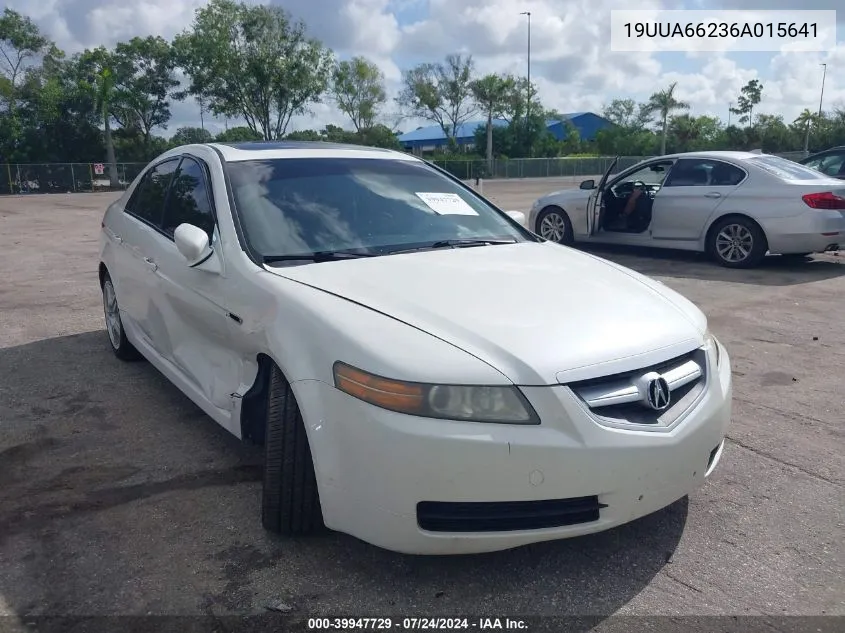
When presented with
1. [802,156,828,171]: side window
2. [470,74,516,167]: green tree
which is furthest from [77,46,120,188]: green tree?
[802,156,828,171]: side window

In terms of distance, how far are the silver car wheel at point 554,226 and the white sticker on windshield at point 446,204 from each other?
713 cm

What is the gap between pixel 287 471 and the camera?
2.82 m

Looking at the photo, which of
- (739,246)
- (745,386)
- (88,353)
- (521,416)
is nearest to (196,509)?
(521,416)

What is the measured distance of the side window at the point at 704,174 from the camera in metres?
9.45

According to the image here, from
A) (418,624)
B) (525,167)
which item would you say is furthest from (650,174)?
(525,167)

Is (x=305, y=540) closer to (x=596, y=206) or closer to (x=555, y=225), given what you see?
(x=596, y=206)

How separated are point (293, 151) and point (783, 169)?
24.3 ft

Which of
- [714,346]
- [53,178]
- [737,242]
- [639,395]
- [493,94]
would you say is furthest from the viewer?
[493,94]

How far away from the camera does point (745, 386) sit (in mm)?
4934

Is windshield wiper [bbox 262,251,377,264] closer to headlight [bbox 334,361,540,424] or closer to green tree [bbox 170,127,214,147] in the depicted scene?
headlight [bbox 334,361,540,424]

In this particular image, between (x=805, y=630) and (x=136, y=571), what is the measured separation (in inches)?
92.4

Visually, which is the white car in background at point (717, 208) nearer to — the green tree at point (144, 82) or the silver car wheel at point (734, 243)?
the silver car wheel at point (734, 243)

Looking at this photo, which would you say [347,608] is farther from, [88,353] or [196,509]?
[88,353]

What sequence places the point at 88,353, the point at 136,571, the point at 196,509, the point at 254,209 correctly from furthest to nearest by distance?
the point at 88,353
the point at 254,209
the point at 196,509
the point at 136,571
